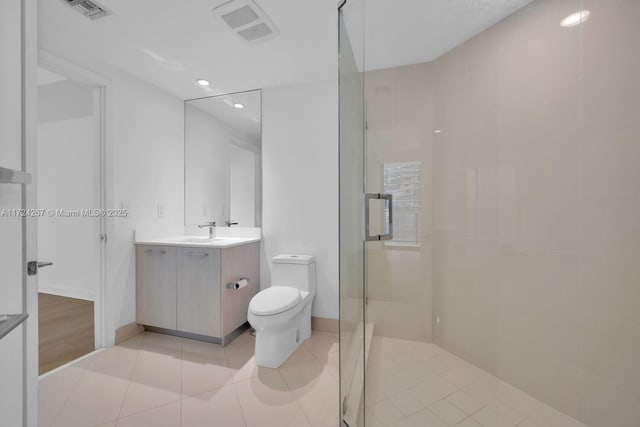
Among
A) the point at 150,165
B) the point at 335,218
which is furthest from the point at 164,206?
the point at 335,218

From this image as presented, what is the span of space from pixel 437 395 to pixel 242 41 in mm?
2309

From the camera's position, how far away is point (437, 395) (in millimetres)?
1124

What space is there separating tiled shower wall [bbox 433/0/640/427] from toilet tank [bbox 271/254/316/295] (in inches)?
47.1

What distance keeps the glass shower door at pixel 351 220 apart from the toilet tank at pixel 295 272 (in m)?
0.84

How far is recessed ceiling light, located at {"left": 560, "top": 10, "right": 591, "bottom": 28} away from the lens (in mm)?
971

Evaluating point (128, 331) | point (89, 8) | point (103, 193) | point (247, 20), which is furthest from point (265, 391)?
point (89, 8)

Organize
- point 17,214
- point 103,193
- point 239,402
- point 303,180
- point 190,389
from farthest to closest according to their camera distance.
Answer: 1. point 303,180
2. point 103,193
3. point 190,389
4. point 239,402
5. point 17,214

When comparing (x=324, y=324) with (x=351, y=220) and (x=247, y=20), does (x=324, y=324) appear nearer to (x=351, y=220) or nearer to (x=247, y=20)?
(x=351, y=220)

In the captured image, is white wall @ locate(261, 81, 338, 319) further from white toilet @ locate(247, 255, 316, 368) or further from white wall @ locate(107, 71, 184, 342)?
white wall @ locate(107, 71, 184, 342)

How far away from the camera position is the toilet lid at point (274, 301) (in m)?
Answer: 1.75

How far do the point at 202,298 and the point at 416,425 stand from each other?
5.51 feet

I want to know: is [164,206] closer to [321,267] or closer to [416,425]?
[321,267]

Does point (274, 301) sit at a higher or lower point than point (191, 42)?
lower

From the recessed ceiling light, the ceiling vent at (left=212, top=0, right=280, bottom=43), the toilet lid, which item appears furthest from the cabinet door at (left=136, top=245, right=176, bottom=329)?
the recessed ceiling light
